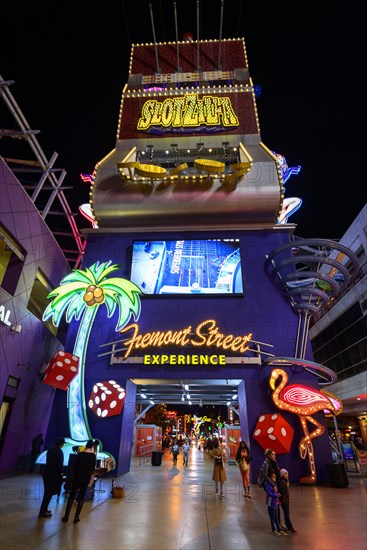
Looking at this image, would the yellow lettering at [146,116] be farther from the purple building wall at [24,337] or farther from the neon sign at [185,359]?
the neon sign at [185,359]

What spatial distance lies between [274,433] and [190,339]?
19.6 ft

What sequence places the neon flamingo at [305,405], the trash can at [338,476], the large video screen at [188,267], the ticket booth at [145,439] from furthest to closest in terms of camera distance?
1. the ticket booth at [145,439]
2. the large video screen at [188,267]
3. the neon flamingo at [305,405]
4. the trash can at [338,476]

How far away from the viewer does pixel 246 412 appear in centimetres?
1633

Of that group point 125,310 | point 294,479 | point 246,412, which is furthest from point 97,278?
point 294,479

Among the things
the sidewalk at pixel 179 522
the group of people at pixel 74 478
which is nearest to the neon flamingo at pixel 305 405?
the sidewalk at pixel 179 522

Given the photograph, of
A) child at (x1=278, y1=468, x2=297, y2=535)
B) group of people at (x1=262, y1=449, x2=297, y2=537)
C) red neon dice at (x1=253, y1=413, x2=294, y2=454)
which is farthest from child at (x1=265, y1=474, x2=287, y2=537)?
red neon dice at (x1=253, y1=413, x2=294, y2=454)

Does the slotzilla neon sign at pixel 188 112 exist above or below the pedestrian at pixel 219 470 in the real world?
above

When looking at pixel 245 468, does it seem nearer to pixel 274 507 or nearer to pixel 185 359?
pixel 274 507

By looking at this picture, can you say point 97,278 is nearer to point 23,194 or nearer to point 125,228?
point 125,228

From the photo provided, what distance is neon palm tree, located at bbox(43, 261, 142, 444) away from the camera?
15820 mm

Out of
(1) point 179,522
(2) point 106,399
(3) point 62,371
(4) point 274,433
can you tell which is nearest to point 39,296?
(3) point 62,371

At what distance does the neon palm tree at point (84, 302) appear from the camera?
1582 cm

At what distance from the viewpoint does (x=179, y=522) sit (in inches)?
322

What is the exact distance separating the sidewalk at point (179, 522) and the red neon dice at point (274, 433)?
7.74ft
